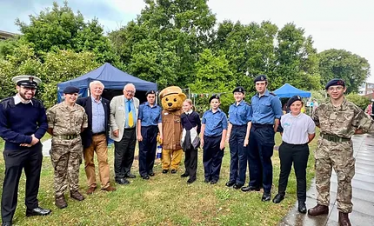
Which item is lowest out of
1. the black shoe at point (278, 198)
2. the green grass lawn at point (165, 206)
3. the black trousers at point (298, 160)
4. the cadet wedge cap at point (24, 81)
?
the green grass lawn at point (165, 206)

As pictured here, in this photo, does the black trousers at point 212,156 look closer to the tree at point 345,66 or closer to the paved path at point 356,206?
the paved path at point 356,206

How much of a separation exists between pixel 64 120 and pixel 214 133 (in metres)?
2.20

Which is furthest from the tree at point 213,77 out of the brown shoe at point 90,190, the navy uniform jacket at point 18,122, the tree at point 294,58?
the navy uniform jacket at point 18,122

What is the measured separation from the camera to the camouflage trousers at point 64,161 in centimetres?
287

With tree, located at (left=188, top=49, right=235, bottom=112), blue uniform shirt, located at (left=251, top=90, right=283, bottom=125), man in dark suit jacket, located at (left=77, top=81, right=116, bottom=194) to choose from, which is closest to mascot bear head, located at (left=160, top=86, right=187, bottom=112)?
Answer: man in dark suit jacket, located at (left=77, top=81, right=116, bottom=194)

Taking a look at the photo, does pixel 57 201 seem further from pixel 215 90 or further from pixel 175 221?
pixel 215 90

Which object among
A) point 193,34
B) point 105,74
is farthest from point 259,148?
point 193,34

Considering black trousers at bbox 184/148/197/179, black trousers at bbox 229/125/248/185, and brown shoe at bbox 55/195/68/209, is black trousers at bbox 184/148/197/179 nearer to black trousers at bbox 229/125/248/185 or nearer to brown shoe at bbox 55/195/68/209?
black trousers at bbox 229/125/248/185

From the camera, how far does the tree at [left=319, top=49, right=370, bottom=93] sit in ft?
112

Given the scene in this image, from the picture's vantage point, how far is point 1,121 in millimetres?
2395

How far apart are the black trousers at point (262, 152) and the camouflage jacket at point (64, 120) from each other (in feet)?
8.01

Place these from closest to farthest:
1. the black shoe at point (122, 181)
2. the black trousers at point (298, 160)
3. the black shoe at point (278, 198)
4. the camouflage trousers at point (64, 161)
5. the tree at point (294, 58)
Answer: the black trousers at point (298, 160) → the camouflage trousers at point (64, 161) → the black shoe at point (278, 198) → the black shoe at point (122, 181) → the tree at point (294, 58)

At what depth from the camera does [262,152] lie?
3.16 meters

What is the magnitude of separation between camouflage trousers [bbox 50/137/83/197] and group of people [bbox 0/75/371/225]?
12 millimetres
